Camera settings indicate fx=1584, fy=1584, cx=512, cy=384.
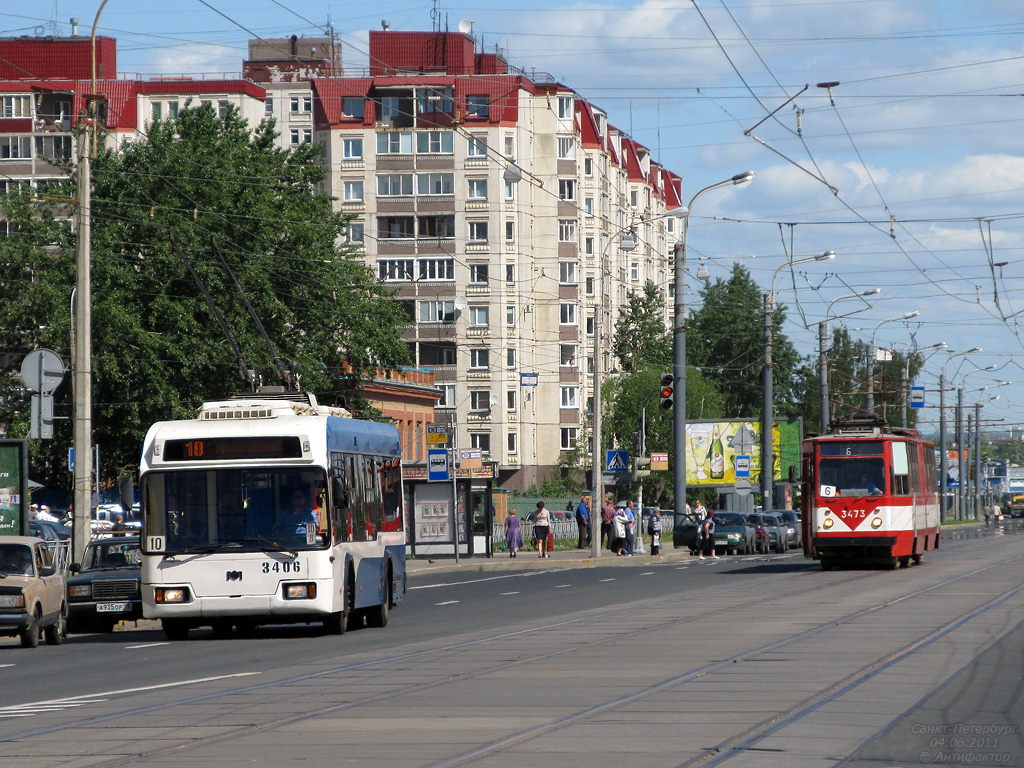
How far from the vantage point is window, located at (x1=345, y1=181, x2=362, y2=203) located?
9325 cm

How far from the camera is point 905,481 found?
3419cm

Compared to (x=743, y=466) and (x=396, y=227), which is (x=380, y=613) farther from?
(x=396, y=227)

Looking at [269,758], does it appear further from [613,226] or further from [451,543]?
[613,226]

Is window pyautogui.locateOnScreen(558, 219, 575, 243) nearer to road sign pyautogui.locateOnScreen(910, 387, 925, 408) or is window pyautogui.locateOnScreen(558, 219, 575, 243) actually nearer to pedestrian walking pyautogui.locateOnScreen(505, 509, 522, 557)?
road sign pyautogui.locateOnScreen(910, 387, 925, 408)

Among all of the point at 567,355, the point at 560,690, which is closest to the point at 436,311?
the point at 567,355

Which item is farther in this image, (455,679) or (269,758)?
(455,679)

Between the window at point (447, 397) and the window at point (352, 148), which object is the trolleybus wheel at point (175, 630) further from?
the window at point (352, 148)

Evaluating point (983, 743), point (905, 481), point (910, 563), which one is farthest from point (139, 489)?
point (910, 563)

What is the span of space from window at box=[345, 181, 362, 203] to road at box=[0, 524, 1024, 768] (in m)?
71.3

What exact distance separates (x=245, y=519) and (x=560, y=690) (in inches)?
284

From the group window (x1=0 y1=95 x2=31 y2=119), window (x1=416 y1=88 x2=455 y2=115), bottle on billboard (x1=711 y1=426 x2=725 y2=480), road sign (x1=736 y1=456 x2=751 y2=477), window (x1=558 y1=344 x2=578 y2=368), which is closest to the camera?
road sign (x1=736 y1=456 x2=751 y2=477)

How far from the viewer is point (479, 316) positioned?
9381 centimetres

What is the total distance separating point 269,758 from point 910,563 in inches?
1221

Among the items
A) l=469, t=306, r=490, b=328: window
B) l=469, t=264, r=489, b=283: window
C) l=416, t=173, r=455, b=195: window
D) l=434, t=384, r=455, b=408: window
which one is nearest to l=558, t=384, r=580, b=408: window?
l=434, t=384, r=455, b=408: window
